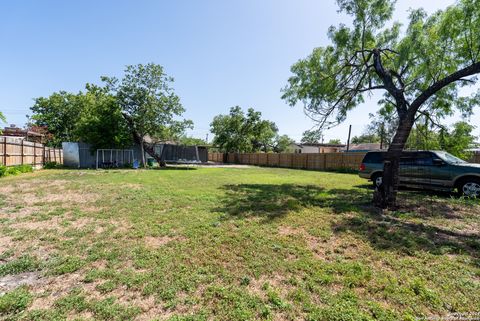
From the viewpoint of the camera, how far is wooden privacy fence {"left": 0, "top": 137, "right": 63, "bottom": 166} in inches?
450

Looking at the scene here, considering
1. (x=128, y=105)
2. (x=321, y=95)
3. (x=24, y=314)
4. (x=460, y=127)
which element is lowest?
(x=24, y=314)

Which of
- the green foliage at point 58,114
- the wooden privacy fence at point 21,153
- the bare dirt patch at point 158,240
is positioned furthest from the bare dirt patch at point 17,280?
the green foliage at point 58,114

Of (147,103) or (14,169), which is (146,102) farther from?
(14,169)

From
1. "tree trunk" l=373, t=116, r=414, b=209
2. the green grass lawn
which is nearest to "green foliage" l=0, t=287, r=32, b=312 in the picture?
the green grass lawn

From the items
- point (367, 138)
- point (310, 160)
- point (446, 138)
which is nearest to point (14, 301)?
point (446, 138)

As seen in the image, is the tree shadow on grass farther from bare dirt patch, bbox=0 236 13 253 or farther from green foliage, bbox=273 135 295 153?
green foliage, bbox=273 135 295 153

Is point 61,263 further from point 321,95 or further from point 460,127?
point 460,127

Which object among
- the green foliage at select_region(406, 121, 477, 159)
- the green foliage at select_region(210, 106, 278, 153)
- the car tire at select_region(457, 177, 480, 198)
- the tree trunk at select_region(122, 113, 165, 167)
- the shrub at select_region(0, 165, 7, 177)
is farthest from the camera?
the green foliage at select_region(210, 106, 278, 153)

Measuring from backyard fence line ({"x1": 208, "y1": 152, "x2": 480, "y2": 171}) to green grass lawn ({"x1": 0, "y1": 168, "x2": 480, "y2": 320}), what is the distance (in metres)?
13.0

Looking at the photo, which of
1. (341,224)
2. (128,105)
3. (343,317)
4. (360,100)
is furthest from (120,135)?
(343,317)

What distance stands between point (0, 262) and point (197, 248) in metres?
2.43

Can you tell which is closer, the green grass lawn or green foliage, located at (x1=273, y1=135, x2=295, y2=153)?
the green grass lawn

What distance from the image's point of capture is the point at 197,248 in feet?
10.5

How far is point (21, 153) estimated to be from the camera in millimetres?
13086
